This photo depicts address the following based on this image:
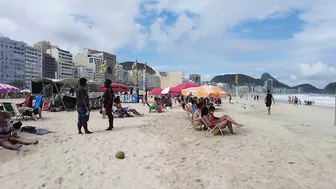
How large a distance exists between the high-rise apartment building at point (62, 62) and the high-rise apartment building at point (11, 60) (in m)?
15.9

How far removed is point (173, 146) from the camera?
230 inches

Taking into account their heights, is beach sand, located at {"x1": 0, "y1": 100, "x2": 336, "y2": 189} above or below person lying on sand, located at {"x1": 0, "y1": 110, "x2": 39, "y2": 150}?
below

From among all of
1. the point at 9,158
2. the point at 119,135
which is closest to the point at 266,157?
the point at 119,135

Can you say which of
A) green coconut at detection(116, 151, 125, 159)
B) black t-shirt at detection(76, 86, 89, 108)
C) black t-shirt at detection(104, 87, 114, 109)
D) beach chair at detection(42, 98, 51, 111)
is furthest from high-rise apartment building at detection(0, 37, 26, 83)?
green coconut at detection(116, 151, 125, 159)

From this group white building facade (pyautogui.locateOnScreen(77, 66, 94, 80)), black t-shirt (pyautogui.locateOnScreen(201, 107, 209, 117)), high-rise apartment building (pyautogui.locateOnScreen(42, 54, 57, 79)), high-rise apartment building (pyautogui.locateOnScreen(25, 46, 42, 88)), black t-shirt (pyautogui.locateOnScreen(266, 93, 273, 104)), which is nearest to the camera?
black t-shirt (pyautogui.locateOnScreen(201, 107, 209, 117))

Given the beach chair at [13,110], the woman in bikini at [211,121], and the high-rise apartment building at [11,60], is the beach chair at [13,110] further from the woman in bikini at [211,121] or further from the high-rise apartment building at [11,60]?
the high-rise apartment building at [11,60]

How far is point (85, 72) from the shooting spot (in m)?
123

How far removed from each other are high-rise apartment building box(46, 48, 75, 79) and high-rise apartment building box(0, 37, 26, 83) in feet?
52.1

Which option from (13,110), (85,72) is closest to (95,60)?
(85,72)

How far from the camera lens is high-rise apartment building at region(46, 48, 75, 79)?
120m

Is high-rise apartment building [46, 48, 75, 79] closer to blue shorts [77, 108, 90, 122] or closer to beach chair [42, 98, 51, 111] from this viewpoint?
beach chair [42, 98, 51, 111]

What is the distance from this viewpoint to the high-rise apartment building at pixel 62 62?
120 metres

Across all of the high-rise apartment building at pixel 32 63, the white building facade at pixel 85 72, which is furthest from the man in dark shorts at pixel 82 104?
the white building facade at pixel 85 72

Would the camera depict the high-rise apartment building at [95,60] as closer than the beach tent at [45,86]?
No
